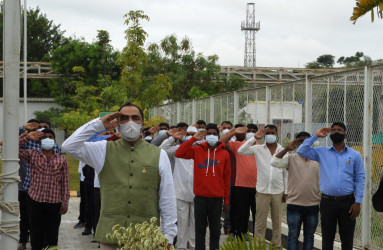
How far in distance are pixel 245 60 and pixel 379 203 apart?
202 ft

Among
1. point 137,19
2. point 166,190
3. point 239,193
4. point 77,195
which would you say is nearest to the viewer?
point 166,190

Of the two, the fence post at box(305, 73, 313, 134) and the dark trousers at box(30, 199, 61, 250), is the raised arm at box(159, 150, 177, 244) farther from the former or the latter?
the fence post at box(305, 73, 313, 134)

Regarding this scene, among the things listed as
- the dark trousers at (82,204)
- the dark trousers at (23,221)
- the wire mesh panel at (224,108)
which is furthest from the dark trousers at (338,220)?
the wire mesh panel at (224,108)

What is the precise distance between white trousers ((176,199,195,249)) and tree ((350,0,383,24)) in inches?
155

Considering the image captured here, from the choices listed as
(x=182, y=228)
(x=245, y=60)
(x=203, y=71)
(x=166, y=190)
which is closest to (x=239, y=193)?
(x=182, y=228)

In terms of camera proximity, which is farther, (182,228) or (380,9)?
(182,228)

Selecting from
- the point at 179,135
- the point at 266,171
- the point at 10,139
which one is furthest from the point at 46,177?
the point at 10,139

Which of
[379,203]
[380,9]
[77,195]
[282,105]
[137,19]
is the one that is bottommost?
[77,195]

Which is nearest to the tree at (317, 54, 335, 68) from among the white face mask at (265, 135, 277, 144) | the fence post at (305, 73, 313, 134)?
the fence post at (305, 73, 313, 134)

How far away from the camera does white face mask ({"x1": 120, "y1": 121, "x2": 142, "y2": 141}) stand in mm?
5797

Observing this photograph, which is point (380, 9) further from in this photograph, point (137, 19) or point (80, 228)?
point (137, 19)

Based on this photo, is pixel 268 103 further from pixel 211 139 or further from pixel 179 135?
pixel 179 135

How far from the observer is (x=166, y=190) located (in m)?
5.85

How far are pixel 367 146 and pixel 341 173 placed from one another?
1.29m
